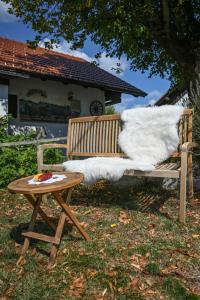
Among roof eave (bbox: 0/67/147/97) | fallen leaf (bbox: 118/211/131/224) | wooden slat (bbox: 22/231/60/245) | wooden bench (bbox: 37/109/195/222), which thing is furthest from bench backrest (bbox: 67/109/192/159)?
roof eave (bbox: 0/67/147/97)

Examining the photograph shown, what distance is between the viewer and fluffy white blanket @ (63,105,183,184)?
4219mm

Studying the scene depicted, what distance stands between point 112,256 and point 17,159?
13.1 ft

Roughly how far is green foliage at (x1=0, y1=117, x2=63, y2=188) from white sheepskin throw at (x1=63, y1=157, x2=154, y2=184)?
2273mm

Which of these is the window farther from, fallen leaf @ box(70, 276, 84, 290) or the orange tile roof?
fallen leaf @ box(70, 276, 84, 290)

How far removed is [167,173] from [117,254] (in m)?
1.18

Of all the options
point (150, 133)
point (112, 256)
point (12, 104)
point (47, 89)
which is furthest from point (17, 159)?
point (47, 89)

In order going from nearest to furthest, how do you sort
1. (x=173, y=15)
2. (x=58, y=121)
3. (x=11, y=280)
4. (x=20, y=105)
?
(x=11, y=280) → (x=173, y=15) → (x=20, y=105) → (x=58, y=121)

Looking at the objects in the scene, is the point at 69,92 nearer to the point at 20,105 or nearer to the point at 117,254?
the point at 20,105

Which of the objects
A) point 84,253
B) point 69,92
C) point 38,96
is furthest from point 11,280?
point 69,92

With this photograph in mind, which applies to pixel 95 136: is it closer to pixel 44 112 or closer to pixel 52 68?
pixel 44 112

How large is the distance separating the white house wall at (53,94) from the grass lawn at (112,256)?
6.55 metres

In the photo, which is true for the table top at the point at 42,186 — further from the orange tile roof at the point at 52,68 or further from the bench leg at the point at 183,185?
the orange tile roof at the point at 52,68

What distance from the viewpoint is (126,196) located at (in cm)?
534

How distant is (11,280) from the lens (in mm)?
2777
